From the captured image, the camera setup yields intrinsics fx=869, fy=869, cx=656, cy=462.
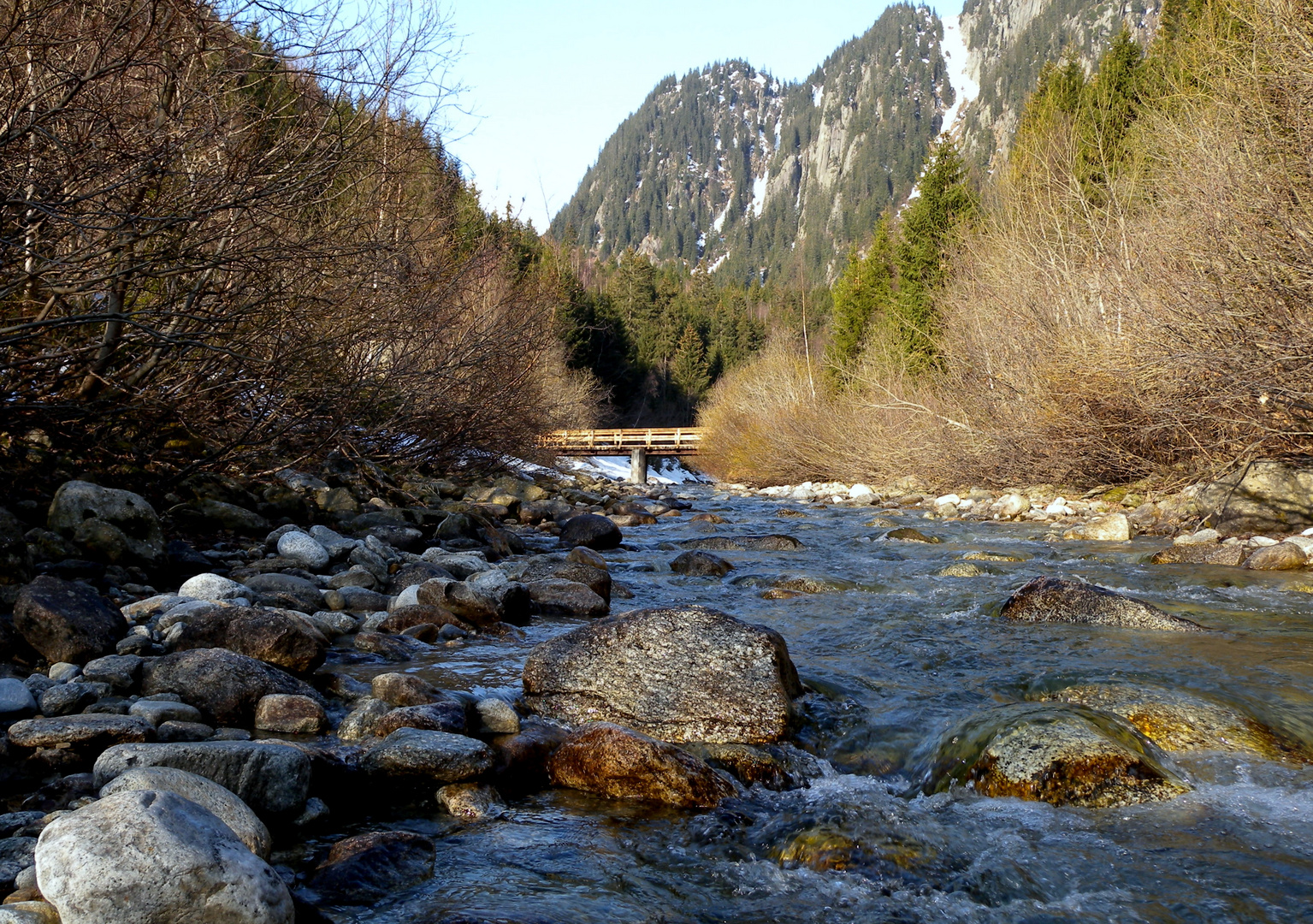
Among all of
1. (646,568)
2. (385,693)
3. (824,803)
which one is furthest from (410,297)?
(824,803)

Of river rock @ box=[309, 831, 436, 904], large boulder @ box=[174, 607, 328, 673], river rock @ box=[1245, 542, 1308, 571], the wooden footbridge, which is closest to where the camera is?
river rock @ box=[309, 831, 436, 904]

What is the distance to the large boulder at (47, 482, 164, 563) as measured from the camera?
591 centimetres

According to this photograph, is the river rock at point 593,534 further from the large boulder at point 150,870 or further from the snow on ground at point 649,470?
the snow on ground at point 649,470

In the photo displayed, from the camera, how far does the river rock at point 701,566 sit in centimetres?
888

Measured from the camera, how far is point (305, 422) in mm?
9297

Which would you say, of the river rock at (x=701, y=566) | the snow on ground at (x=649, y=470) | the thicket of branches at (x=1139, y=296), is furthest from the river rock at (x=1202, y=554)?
the snow on ground at (x=649, y=470)

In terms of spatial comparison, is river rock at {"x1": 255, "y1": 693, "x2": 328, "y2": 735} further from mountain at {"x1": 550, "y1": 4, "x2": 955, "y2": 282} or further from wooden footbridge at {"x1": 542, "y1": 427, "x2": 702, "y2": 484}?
mountain at {"x1": 550, "y1": 4, "x2": 955, "y2": 282}

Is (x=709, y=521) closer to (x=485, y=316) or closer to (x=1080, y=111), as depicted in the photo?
(x=485, y=316)

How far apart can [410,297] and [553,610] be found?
14.5 feet

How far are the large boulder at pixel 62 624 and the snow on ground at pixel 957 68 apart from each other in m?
178

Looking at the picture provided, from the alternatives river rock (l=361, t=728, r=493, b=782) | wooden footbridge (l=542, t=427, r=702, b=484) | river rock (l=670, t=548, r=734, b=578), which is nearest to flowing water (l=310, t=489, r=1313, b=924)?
river rock (l=361, t=728, r=493, b=782)

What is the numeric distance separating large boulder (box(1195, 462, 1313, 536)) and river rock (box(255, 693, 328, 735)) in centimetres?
949

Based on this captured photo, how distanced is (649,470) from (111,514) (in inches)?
1350

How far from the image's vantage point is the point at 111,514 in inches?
239
